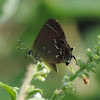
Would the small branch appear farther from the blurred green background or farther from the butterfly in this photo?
the blurred green background

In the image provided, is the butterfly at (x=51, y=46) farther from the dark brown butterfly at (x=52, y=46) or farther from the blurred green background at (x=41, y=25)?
the blurred green background at (x=41, y=25)

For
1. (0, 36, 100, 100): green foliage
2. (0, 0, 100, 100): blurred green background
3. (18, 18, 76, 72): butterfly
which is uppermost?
(0, 0, 100, 100): blurred green background

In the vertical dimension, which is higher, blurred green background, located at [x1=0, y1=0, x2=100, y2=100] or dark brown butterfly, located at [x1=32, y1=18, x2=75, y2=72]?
blurred green background, located at [x1=0, y1=0, x2=100, y2=100]

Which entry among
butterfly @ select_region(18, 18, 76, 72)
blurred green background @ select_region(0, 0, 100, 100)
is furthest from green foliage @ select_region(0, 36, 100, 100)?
blurred green background @ select_region(0, 0, 100, 100)

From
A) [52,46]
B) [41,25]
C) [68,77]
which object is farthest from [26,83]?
[41,25]

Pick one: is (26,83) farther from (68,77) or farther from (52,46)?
(52,46)

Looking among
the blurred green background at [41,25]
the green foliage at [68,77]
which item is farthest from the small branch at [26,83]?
the blurred green background at [41,25]

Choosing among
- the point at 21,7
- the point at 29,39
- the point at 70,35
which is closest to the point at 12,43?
the point at 29,39
